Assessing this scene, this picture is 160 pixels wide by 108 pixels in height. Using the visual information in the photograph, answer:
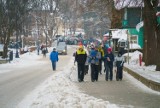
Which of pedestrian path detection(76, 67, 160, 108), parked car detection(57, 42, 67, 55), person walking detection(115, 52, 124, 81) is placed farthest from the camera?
parked car detection(57, 42, 67, 55)

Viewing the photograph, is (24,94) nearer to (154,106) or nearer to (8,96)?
(8,96)

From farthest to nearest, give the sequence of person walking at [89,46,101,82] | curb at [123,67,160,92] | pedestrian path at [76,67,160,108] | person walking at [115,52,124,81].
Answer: person walking at [115,52,124,81] < person walking at [89,46,101,82] < curb at [123,67,160,92] < pedestrian path at [76,67,160,108]

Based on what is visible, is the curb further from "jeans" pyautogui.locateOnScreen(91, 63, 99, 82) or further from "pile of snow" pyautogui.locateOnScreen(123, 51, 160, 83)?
"jeans" pyautogui.locateOnScreen(91, 63, 99, 82)

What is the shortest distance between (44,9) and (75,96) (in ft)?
249

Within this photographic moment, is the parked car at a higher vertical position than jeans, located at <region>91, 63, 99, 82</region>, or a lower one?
lower

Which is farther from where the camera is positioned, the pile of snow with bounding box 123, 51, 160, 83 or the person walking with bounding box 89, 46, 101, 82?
the person walking with bounding box 89, 46, 101, 82

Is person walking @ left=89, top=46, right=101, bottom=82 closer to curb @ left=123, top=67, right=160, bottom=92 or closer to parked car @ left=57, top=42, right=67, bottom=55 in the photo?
curb @ left=123, top=67, right=160, bottom=92

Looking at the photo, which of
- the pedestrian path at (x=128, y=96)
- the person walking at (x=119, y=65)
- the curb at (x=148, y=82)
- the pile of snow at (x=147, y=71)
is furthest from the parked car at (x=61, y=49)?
the pedestrian path at (x=128, y=96)

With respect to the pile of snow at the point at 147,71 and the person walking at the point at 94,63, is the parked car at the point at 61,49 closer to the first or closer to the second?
the pile of snow at the point at 147,71

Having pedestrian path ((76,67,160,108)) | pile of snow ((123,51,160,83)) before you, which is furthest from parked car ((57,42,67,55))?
pedestrian path ((76,67,160,108))

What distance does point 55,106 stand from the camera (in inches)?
463

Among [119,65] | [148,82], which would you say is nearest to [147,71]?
[119,65]

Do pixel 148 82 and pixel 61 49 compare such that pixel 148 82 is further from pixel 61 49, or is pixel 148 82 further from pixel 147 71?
pixel 61 49

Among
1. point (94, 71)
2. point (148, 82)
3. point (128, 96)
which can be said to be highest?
point (94, 71)
